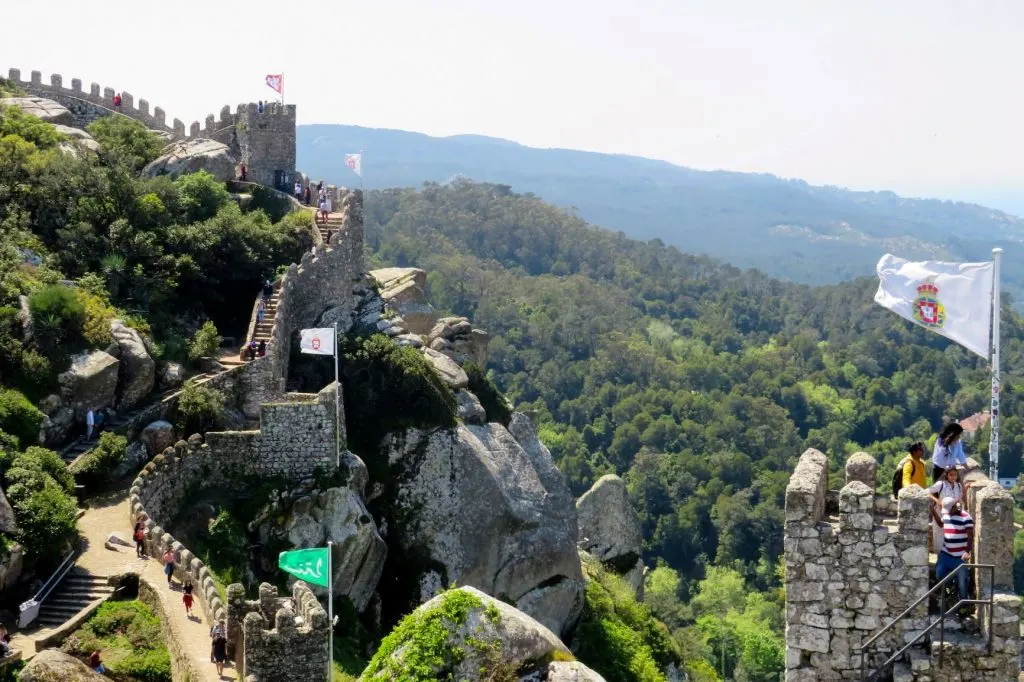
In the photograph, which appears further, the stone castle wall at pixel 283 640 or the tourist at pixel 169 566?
the tourist at pixel 169 566

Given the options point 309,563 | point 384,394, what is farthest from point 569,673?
point 384,394

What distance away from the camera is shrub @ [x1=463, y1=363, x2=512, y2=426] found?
40375mm

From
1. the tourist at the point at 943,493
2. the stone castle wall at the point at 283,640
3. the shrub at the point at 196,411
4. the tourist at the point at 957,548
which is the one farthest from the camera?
the shrub at the point at 196,411

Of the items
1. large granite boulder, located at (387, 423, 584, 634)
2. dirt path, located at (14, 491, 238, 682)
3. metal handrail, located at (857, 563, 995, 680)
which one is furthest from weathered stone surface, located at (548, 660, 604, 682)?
large granite boulder, located at (387, 423, 584, 634)

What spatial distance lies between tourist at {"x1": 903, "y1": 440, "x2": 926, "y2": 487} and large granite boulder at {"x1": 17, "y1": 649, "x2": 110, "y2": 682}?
44.7ft

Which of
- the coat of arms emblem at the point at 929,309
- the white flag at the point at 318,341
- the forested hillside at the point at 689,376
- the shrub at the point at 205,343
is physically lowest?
the forested hillside at the point at 689,376

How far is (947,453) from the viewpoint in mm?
13016

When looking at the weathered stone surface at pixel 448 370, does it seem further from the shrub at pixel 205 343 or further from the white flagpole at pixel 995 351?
the white flagpole at pixel 995 351

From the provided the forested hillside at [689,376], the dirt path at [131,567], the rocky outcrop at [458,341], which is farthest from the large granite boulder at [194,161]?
the forested hillside at [689,376]

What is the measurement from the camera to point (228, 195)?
1722 inches

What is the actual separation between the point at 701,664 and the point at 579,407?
Result: 74445 mm

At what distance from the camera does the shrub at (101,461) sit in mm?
29688

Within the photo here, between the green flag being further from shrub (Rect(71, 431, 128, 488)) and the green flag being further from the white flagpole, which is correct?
the white flagpole

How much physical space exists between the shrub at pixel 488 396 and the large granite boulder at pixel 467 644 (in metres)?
24.6
